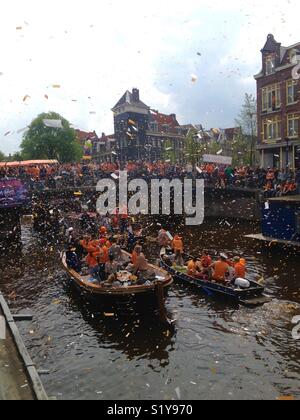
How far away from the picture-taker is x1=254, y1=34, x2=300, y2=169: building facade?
38.3m

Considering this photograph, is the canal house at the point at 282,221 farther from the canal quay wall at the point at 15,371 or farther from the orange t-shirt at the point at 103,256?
the canal quay wall at the point at 15,371

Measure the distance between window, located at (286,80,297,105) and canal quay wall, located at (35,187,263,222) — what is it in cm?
1078

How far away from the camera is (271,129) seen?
42000mm

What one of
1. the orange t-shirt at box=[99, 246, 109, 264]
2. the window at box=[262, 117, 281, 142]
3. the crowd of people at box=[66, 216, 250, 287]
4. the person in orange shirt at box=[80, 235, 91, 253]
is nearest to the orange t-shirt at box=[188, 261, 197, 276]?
Result: the crowd of people at box=[66, 216, 250, 287]

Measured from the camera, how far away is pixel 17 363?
8.34 m

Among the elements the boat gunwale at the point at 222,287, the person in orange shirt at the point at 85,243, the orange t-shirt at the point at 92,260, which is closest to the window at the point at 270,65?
the person in orange shirt at the point at 85,243

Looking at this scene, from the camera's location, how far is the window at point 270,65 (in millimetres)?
41184

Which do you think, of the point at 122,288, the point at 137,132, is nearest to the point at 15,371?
the point at 122,288

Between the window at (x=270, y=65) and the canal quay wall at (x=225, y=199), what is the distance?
14.1 metres

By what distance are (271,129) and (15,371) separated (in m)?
38.9

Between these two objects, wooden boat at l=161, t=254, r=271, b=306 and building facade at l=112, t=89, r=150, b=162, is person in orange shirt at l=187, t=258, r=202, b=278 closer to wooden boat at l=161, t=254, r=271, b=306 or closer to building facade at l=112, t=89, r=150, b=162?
wooden boat at l=161, t=254, r=271, b=306

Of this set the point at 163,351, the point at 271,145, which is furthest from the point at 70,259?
the point at 271,145

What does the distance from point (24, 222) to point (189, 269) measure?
28533 mm

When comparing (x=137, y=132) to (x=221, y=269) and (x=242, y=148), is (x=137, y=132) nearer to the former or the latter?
(x=242, y=148)
